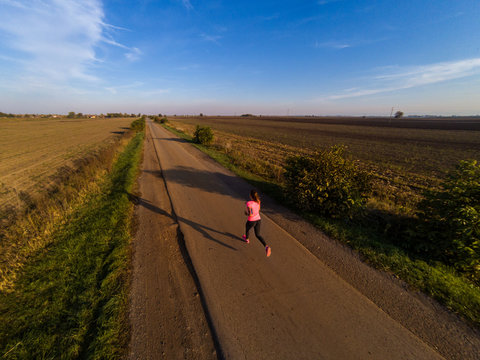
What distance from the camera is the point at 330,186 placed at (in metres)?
6.30

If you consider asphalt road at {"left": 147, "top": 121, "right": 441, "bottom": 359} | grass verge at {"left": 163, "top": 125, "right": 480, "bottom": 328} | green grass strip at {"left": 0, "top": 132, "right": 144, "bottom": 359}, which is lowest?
green grass strip at {"left": 0, "top": 132, "right": 144, "bottom": 359}

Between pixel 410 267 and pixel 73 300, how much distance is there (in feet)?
23.8

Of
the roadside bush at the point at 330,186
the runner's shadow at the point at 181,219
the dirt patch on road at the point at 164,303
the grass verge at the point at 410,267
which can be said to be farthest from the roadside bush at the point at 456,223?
the dirt patch on road at the point at 164,303

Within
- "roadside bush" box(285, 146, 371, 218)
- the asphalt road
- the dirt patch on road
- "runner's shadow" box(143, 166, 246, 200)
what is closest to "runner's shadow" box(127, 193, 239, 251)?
the asphalt road

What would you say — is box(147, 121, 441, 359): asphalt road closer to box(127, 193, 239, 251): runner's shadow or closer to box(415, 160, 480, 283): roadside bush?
box(127, 193, 239, 251): runner's shadow

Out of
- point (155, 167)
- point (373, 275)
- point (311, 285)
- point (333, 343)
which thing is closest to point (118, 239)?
point (311, 285)

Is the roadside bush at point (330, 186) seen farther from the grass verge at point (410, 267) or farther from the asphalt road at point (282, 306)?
the asphalt road at point (282, 306)

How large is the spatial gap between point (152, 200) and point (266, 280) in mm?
6192

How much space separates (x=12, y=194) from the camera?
9914mm

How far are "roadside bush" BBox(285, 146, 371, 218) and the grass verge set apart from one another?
1.54ft

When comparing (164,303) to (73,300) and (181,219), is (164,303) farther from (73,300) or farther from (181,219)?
(181,219)

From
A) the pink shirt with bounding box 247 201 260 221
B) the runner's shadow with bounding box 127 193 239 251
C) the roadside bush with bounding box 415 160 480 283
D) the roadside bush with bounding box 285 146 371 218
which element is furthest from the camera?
the roadside bush with bounding box 285 146 371 218

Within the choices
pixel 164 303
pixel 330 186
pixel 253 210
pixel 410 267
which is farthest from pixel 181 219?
pixel 410 267

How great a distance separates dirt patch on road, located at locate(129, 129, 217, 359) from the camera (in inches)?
107
